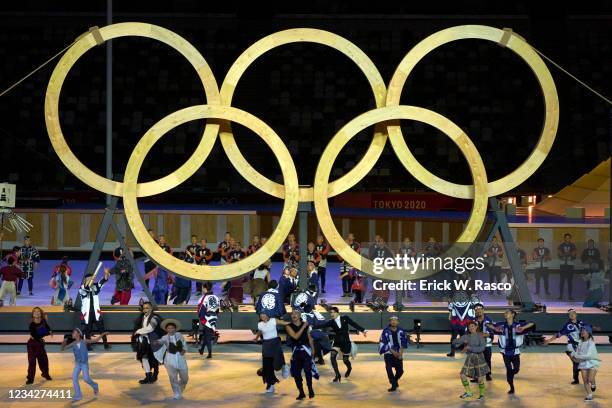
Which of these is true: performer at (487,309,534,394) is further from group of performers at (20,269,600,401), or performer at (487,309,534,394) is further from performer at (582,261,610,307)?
performer at (582,261,610,307)

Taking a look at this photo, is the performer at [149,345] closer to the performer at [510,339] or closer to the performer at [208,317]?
the performer at [208,317]

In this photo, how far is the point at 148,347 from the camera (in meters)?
19.4

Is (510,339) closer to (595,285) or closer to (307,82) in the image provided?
(595,285)

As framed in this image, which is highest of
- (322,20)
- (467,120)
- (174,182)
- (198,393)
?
(322,20)

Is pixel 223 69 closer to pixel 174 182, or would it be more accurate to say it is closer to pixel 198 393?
pixel 174 182

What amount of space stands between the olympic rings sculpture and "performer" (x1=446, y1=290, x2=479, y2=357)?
0.97m

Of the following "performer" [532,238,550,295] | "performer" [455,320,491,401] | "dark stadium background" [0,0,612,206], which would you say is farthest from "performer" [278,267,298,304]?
"dark stadium background" [0,0,612,206]

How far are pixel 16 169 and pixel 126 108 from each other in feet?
18.3

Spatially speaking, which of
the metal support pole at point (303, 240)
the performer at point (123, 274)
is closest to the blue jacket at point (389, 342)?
the metal support pole at point (303, 240)

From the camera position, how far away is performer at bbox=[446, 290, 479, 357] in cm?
2173

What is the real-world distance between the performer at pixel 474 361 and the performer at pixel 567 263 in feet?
30.7

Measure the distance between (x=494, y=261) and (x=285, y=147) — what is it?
6520 mm

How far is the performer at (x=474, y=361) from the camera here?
59.9 ft

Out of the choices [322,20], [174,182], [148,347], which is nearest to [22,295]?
Answer: [174,182]
